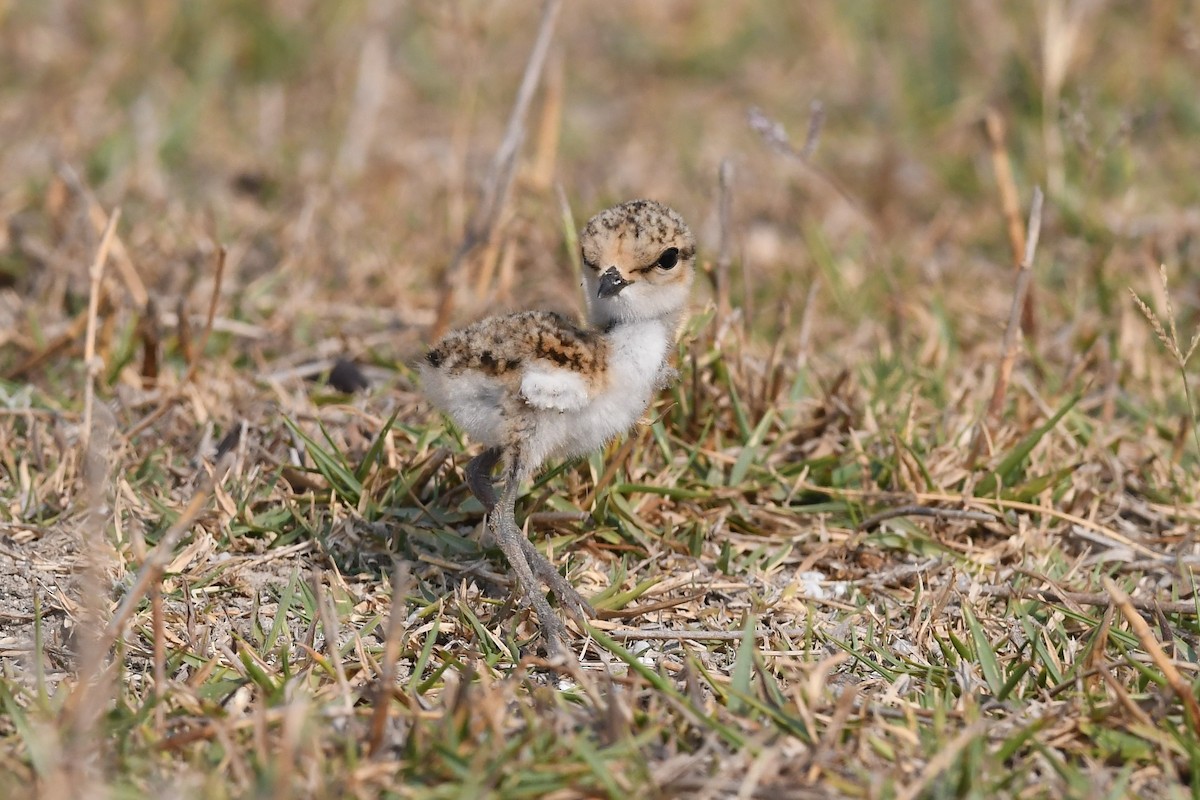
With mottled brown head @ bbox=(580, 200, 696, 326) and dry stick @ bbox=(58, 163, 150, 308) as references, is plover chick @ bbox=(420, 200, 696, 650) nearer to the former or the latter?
mottled brown head @ bbox=(580, 200, 696, 326)

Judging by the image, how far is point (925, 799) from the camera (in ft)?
7.97

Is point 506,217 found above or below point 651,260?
below

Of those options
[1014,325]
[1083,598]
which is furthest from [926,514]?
[1014,325]

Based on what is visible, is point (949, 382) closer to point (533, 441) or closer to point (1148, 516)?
point (1148, 516)

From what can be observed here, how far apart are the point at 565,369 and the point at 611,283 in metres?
0.25

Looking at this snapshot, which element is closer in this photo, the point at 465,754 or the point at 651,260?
the point at 465,754

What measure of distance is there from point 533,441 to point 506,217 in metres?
2.01

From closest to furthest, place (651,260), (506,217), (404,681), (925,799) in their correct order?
(925,799) → (404,681) → (651,260) → (506,217)

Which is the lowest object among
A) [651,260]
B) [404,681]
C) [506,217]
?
[404,681]

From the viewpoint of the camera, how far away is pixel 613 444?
11.4 feet

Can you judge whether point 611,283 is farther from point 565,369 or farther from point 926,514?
point 926,514

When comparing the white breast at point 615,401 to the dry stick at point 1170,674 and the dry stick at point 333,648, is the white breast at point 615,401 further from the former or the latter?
the dry stick at point 1170,674

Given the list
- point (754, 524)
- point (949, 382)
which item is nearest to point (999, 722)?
point (754, 524)

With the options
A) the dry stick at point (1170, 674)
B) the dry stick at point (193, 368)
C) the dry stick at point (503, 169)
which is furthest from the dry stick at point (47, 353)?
the dry stick at point (1170, 674)
